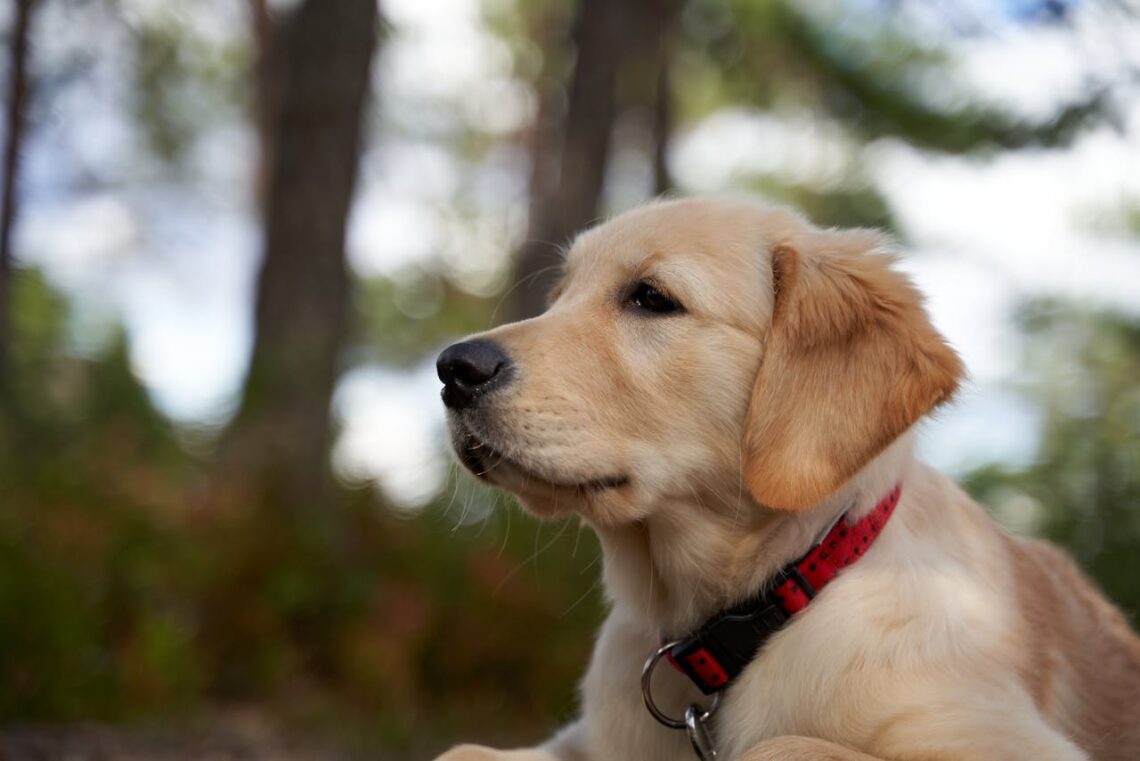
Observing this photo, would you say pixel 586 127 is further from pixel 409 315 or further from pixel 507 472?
pixel 409 315

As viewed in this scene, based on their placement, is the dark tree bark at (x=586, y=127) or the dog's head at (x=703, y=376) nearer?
the dog's head at (x=703, y=376)

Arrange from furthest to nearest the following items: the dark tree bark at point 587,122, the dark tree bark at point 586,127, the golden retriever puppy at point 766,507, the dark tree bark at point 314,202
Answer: the dark tree bark at point 586,127
the dark tree bark at point 587,122
the dark tree bark at point 314,202
the golden retriever puppy at point 766,507

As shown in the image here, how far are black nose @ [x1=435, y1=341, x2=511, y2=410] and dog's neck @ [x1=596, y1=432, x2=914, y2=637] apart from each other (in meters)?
0.52

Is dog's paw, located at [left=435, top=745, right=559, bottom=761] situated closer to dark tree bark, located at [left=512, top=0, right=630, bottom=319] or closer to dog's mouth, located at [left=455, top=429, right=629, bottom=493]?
dog's mouth, located at [left=455, top=429, right=629, bottom=493]

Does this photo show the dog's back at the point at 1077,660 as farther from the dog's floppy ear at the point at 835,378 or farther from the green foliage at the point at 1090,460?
the green foliage at the point at 1090,460

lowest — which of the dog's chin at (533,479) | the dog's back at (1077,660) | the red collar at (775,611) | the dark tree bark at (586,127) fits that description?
the dark tree bark at (586,127)

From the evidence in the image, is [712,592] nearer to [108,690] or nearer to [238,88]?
[108,690]

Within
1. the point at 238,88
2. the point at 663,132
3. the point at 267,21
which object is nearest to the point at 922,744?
the point at 663,132

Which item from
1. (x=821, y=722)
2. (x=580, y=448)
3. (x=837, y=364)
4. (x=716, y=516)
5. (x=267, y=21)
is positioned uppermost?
(x=837, y=364)

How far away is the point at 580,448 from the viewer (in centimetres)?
268

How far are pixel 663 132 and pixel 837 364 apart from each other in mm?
11597

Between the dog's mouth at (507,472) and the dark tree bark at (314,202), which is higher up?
the dog's mouth at (507,472)

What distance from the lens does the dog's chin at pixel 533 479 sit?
268cm

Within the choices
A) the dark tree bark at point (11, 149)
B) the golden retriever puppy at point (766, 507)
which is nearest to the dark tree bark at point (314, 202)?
the dark tree bark at point (11, 149)
